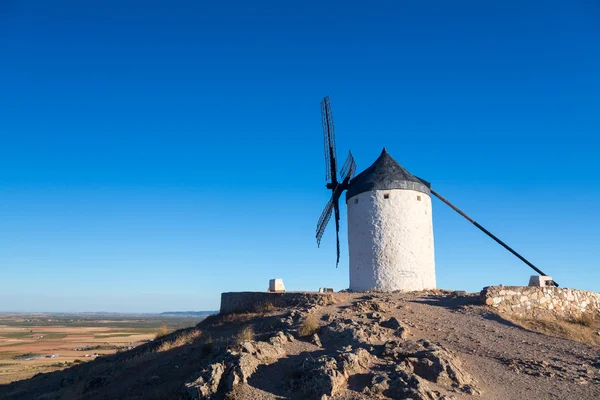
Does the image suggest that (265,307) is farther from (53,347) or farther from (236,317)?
(53,347)

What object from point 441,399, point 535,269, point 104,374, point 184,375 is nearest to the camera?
point 441,399

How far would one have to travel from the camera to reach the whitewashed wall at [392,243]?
16.8m

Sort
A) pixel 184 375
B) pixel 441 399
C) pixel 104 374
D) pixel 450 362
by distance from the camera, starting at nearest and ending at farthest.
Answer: pixel 441 399 → pixel 450 362 → pixel 184 375 → pixel 104 374

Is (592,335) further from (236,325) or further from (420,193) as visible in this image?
(236,325)

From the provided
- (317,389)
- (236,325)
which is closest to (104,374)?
(236,325)

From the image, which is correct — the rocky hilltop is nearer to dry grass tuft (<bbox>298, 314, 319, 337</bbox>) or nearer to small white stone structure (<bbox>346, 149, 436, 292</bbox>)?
dry grass tuft (<bbox>298, 314, 319, 337</bbox>)

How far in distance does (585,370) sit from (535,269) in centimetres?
1088

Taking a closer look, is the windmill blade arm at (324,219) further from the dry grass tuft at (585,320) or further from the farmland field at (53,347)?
the dry grass tuft at (585,320)

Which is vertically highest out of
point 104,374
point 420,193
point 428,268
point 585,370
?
point 420,193

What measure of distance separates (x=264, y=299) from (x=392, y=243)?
5.48m

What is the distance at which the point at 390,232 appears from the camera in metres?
17.0

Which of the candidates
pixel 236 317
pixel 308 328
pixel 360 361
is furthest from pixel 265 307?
pixel 360 361

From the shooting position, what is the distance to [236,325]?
13.3m

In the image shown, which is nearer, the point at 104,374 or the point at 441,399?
the point at 441,399
